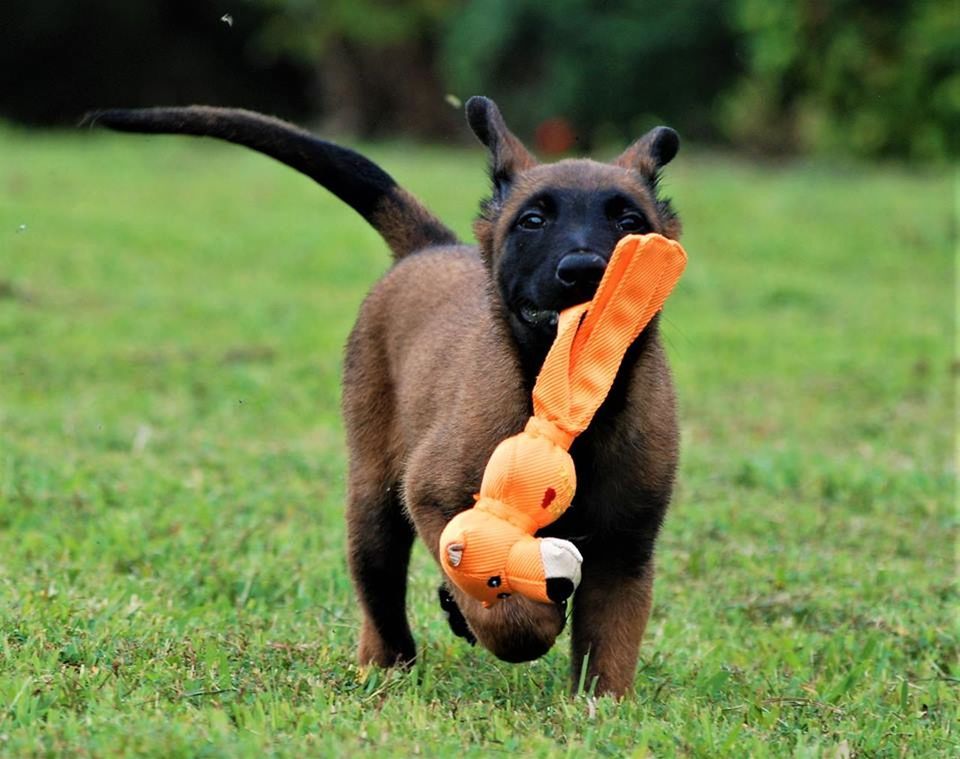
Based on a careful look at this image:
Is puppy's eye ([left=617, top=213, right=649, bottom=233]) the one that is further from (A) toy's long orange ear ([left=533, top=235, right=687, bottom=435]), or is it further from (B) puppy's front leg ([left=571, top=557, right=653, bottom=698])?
Answer: (B) puppy's front leg ([left=571, top=557, right=653, bottom=698])

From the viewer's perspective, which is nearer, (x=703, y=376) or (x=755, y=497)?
(x=755, y=497)

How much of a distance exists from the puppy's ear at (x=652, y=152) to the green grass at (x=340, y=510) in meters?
1.55

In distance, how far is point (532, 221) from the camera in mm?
4504

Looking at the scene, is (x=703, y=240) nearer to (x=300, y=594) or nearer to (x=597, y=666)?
(x=300, y=594)

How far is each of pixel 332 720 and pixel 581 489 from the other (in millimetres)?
953

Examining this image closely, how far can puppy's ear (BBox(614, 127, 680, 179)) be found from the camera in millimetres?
4898

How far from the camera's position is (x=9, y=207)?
1583cm

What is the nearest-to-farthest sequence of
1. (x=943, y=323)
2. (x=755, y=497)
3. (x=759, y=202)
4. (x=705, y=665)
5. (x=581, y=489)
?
(x=581, y=489) → (x=705, y=665) → (x=755, y=497) → (x=943, y=323) → (x=759, y=202)

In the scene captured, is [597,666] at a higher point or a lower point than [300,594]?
higher

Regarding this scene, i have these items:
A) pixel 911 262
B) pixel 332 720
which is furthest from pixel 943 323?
pixel 332 720

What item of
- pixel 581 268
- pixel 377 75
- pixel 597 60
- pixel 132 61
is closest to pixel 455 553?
pixel 581 268

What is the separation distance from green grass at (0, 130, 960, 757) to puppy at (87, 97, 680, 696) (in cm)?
23

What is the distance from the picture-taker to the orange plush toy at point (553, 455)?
414 centimetres

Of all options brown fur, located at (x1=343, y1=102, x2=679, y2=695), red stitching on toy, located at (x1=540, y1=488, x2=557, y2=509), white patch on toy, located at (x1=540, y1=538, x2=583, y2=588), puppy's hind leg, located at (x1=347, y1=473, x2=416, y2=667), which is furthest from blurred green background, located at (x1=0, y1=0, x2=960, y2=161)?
white patch on toy, located at (x1=540, y1=538, x2=583, y2=588)
